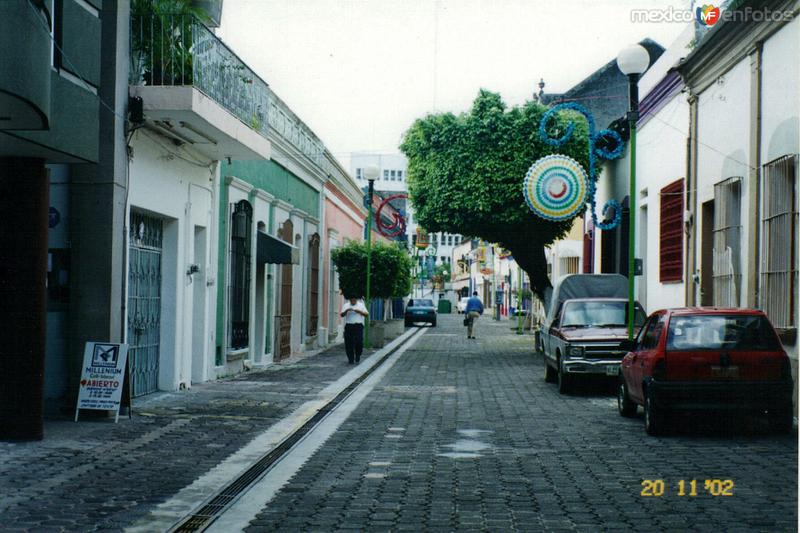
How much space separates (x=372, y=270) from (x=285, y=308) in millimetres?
6177

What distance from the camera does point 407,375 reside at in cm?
2030

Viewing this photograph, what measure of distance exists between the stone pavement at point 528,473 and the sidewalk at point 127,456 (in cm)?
102

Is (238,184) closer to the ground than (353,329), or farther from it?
farther from it

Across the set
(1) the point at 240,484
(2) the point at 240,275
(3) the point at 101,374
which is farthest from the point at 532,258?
(1) the point at 240,484

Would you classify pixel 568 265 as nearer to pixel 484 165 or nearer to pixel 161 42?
pixel 484 165

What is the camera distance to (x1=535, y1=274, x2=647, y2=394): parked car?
16.1 meters

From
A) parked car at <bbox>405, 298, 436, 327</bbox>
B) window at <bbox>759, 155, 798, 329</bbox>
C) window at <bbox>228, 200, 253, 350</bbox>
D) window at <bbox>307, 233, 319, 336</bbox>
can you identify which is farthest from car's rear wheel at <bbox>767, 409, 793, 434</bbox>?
parked car at <bbox>405, 298, 436, 327</bbox>

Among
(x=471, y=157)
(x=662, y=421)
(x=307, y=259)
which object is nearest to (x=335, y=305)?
(x=307, y=259)

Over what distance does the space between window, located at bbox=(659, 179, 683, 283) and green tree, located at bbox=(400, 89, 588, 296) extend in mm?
5521

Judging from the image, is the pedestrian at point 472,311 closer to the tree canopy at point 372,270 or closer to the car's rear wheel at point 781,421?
the tree canopy at point 372,270

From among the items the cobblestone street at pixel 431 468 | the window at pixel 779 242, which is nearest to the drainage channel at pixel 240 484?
the cobblestone street at pixel 431 468

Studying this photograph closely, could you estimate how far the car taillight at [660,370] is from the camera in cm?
1108

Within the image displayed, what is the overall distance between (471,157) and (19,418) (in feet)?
64.2

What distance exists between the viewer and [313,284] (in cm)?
3027
